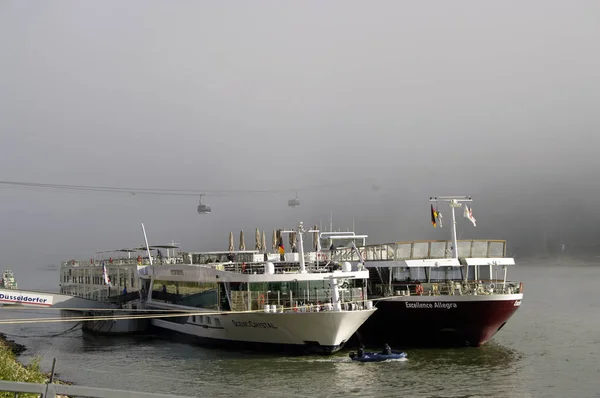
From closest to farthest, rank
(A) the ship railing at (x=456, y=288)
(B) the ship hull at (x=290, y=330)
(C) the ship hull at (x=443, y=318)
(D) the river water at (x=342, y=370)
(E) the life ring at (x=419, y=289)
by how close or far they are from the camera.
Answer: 1. (D) the river water at (x=342, y=370)
2. (B) the ship hull at (x=290, y=330)
3. (C) the ship hull at (x=443, y=318)
4. (A) the ship railing at (x=456, y=288)
5. (E) the life ring at (x=419, y=289)

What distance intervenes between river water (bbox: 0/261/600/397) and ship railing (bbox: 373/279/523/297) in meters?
3.50

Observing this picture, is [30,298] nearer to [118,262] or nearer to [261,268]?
[261,268]

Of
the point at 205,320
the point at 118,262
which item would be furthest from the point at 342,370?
the point at 118,262

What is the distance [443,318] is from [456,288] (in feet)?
7.26

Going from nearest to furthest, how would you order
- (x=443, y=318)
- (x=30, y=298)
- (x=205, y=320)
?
(x=443, y=318) → (x=30, y=298) → (x=205, y=320)

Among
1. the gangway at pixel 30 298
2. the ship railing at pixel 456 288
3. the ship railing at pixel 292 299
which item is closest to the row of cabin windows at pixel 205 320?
the ship railing at pixel 292 299

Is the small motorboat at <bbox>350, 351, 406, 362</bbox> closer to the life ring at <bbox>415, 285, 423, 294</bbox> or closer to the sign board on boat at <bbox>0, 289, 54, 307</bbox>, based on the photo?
the life ring at <bbox>415, 285, 423, 294</bbox>

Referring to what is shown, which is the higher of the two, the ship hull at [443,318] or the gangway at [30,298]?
the gangway at [30,298]

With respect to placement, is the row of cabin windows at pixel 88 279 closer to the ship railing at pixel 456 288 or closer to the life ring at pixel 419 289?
the ship railing at pixel 456 288

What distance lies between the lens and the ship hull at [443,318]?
125 ft

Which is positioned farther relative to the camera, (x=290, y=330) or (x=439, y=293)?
(x=439, y=293)

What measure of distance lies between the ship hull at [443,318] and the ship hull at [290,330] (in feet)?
12.4

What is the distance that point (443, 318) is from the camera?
127 ft

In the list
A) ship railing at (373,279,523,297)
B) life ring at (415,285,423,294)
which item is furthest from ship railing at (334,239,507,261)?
life ring at (415,285,423,294)
